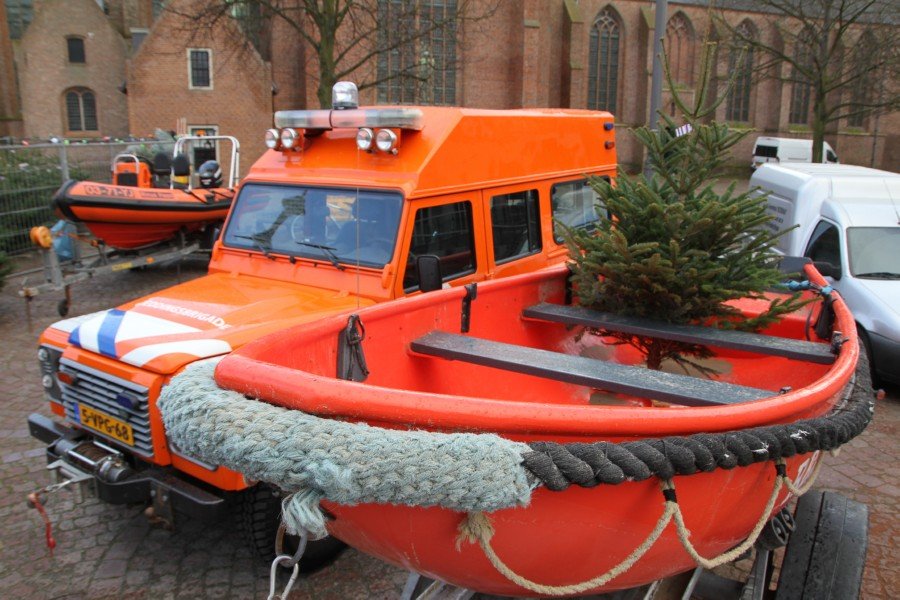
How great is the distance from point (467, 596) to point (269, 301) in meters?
2.45

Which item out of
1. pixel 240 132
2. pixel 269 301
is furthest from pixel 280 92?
pixel 269 301

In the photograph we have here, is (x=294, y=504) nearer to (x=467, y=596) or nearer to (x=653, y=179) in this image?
(x=467, y=596)

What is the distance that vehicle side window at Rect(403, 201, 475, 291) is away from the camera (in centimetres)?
492

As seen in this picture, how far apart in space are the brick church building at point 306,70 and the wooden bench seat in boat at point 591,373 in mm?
15972

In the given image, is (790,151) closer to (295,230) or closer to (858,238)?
(858,238)

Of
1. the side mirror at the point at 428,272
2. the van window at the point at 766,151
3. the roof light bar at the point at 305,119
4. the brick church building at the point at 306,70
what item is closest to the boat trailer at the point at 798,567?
the side mirror at the point at 428,272

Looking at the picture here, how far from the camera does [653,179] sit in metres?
4.34

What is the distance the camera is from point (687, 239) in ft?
13.5

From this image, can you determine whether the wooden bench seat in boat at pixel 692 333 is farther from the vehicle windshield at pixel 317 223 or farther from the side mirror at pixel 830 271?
the side mirror at pixel 830 271

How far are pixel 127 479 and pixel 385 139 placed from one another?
265 cm

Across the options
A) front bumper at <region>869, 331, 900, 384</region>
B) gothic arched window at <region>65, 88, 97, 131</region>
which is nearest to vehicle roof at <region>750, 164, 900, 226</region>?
front bumper at <region>869, 331, 900, 384</region>

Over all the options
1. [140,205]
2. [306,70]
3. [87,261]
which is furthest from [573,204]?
[306,70]

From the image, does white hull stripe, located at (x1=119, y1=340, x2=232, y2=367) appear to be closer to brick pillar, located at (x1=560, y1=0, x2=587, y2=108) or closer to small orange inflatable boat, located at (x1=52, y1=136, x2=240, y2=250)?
small orange inflatable boat, located at (x1=52, y1=136, x2=240, y2=250)

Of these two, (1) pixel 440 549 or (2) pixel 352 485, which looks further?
(1) pixel 440 549
